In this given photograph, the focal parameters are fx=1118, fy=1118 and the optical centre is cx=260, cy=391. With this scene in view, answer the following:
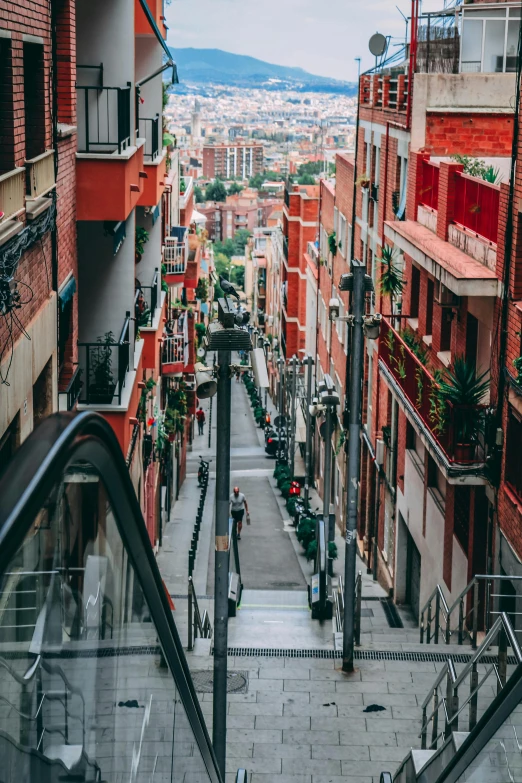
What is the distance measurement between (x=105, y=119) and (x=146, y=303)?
300 inches

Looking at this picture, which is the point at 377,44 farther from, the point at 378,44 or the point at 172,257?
the point at 172,257

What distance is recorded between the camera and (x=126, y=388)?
600 inches

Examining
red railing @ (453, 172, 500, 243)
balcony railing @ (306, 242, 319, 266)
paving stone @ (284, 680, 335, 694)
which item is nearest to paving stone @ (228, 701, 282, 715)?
paving stone @ (284, 680, 335, 694)

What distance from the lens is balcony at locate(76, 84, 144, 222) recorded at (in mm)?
13039

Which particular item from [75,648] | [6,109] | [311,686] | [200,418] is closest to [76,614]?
[75,648]

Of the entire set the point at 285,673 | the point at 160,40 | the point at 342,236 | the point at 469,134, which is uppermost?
the point at 160,40

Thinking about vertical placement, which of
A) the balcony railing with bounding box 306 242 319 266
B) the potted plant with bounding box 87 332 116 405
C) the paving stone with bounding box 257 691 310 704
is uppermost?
the potted plant with bounding box 87 332 116 405

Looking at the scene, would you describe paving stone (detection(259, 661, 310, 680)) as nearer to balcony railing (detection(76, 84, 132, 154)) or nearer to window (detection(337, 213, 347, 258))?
balcony railing (detection(76, 84, 132, 154))

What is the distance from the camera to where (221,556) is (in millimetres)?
11047

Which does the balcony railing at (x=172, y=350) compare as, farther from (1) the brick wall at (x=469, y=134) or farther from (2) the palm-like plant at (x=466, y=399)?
(2) the palm-like plant at (x=466, y=399)

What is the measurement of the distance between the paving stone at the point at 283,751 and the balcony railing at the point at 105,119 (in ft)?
24.0

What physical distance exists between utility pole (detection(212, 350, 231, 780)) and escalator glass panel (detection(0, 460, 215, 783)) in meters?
6.61

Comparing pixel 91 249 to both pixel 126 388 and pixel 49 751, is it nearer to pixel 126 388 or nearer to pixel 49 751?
pixel 126 388

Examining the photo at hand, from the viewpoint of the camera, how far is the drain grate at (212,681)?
495 inches
